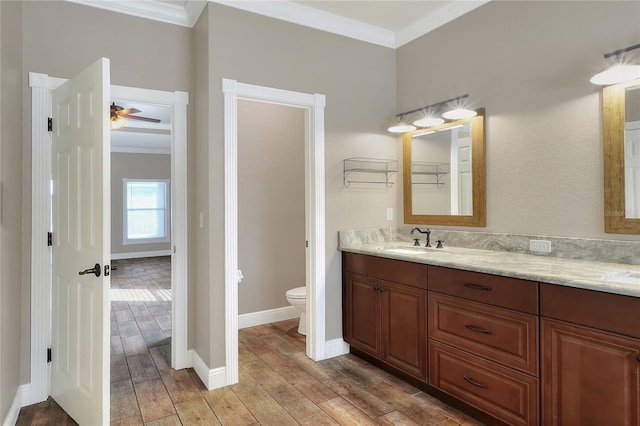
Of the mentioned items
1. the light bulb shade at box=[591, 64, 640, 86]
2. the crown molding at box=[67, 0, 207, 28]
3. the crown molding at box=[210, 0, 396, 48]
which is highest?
the crown molding at box=[210, 0, 396, 48]

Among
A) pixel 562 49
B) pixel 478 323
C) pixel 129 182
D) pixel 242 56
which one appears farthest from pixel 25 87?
pixel 129 182

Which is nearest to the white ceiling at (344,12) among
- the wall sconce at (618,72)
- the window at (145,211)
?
the wall sconce at (618,72)

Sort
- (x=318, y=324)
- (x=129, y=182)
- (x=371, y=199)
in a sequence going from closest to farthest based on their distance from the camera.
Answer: (x=318, y=324), (x=371, y=199), (x=129, y=182)

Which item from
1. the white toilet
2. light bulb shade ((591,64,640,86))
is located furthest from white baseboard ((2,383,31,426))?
light bulb shade ((591,64,640,86))

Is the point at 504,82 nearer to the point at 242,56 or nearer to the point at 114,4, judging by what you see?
the point at 242,56

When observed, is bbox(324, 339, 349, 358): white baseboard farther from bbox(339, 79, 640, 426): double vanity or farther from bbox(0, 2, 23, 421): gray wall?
bbox(0, 2, 23, 421): gray wall

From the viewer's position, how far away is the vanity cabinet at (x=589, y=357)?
59.9 inches

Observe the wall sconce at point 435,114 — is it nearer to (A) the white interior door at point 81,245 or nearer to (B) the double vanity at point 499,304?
(B) the double vanity at point 499,304

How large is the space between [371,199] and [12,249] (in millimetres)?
Answer: 2509

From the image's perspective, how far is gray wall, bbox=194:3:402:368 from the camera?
2.65 metres

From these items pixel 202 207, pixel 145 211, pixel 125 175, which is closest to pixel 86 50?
pixel 202 207

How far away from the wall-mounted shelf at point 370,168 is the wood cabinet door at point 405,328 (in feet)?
3.22

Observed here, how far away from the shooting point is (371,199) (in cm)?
334

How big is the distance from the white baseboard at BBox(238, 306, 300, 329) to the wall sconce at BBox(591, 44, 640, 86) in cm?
335
